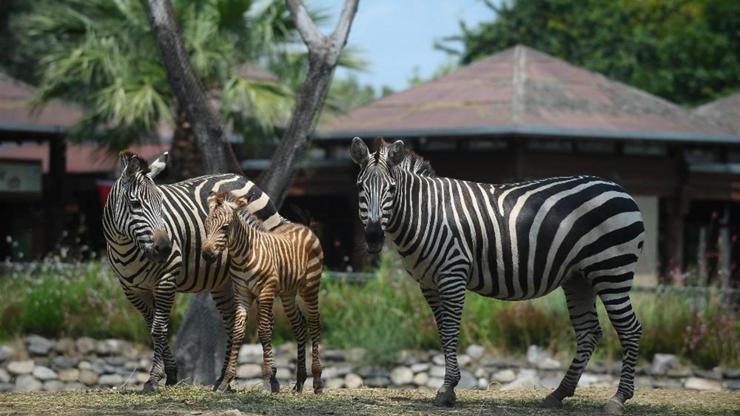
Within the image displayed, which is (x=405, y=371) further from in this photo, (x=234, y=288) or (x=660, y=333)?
(x=234, y=288)

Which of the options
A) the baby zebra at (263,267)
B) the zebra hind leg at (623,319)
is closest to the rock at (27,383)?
the baby zebra at (263,267)

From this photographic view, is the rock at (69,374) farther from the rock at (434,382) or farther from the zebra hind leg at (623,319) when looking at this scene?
the zebra hind leg at (623,319)

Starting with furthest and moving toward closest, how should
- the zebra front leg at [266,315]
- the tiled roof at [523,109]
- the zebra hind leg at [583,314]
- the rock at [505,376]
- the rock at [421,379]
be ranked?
1. the tiled roof at [523,109]
2. the rock at [421,379]
3. the rock at [505,376]
4. the zebra hind leg at [583,314]
5. the zebra front leg at [266,315]

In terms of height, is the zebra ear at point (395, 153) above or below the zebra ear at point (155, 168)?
above

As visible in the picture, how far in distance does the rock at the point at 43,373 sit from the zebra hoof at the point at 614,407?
30.1 ft

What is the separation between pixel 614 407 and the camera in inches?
382

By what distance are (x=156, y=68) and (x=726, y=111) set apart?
15.2 meters

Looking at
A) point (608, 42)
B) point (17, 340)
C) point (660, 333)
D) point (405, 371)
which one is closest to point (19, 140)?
point (17, 340)

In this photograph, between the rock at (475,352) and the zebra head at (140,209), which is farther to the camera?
the rock at (475,352)

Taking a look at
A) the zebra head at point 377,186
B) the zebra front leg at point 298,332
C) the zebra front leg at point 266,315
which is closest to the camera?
the zebra head at point 377,186

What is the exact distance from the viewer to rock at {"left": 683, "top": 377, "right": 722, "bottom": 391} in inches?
612

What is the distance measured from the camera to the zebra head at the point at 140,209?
31.9 feet

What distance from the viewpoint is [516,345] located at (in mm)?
16797

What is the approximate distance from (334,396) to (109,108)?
11.5m
